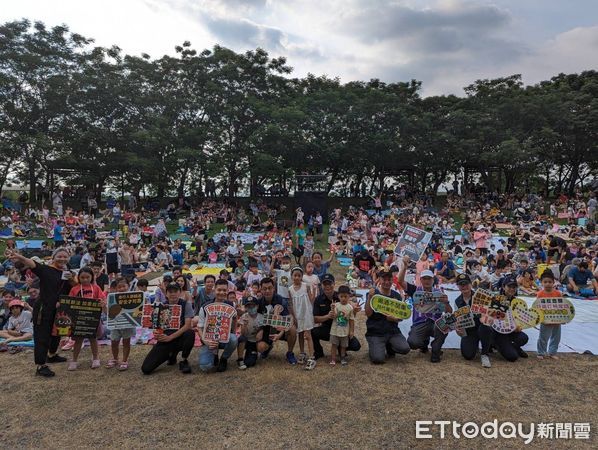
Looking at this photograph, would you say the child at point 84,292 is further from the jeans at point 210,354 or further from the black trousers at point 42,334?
the jeans at point 210,354

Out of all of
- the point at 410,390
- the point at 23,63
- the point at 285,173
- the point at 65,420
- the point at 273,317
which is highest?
the point at 23,63

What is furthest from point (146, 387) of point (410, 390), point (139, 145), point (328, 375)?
point (139, 145)

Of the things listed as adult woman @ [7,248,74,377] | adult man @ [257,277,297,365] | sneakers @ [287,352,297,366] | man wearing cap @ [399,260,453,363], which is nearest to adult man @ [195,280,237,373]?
adult man @ [257,277,297,365]

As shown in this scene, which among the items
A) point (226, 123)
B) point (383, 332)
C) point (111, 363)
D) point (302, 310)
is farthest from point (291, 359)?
point (226, 123)

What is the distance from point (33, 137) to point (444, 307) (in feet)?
92.2

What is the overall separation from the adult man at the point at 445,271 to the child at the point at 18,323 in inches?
381

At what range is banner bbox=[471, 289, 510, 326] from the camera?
18.0ft

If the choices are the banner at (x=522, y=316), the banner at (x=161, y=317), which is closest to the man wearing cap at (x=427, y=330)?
the banner at (x=522, y=316)

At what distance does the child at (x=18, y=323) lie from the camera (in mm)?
6699

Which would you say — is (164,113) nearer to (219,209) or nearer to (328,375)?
(219,209)

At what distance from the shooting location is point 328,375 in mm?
5188

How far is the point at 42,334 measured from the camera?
527 cm

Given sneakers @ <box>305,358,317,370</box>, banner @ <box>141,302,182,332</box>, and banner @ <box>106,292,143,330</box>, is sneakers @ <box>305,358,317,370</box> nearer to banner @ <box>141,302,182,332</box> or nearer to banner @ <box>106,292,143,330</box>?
banner @ <box>141,302,182,332</box>

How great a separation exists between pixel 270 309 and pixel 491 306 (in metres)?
3.13
